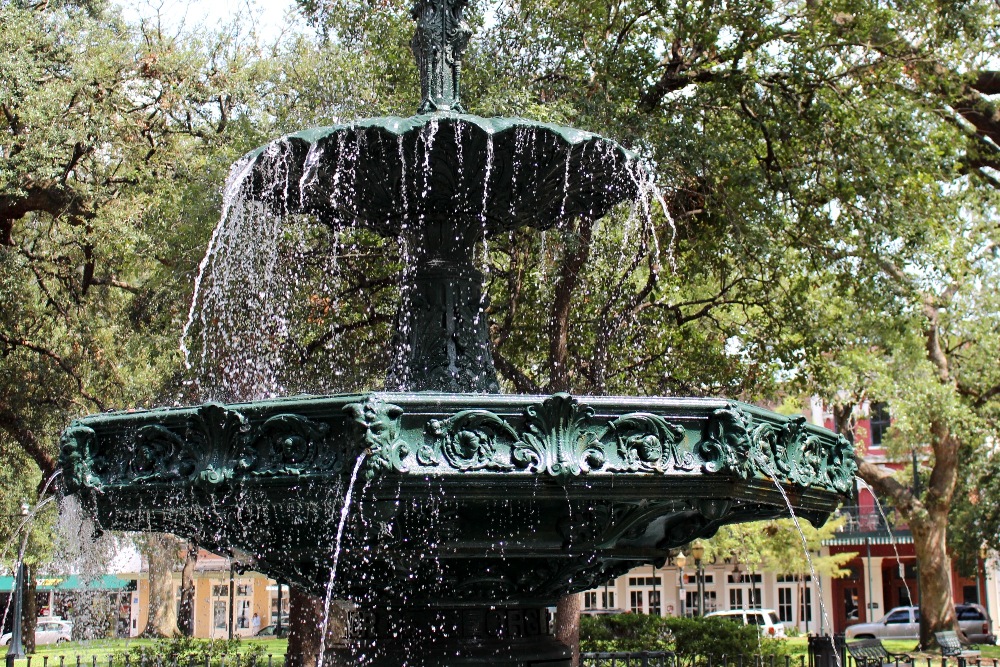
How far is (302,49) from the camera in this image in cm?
1598

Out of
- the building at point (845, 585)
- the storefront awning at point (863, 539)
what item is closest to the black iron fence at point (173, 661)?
the building at point (845, 585)

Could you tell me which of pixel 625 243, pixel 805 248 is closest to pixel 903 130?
pixel 805 248

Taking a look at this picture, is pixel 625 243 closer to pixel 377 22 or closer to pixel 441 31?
pixel 377 22

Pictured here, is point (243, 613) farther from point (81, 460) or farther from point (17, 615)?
point (81, 460)

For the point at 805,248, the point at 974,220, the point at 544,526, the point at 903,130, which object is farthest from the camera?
the point at 974,220

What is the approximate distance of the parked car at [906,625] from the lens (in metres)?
37.3

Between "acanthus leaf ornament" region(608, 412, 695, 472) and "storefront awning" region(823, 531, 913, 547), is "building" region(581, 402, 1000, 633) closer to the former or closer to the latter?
"storefront awning" region(823, 531, 913, 547)

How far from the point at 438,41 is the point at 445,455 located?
317cm

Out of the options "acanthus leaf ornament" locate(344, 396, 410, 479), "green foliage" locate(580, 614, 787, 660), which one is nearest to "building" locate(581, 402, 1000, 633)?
"green foliage" locate(580, 614, 787, 660)

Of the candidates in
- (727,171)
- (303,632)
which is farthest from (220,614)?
(727,171)

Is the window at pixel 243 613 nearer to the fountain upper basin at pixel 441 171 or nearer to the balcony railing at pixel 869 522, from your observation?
the balcony railing at pixel 869 522

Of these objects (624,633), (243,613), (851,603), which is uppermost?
(624,633)

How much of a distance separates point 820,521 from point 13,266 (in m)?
14.2

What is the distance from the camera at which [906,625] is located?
38.8 metres
